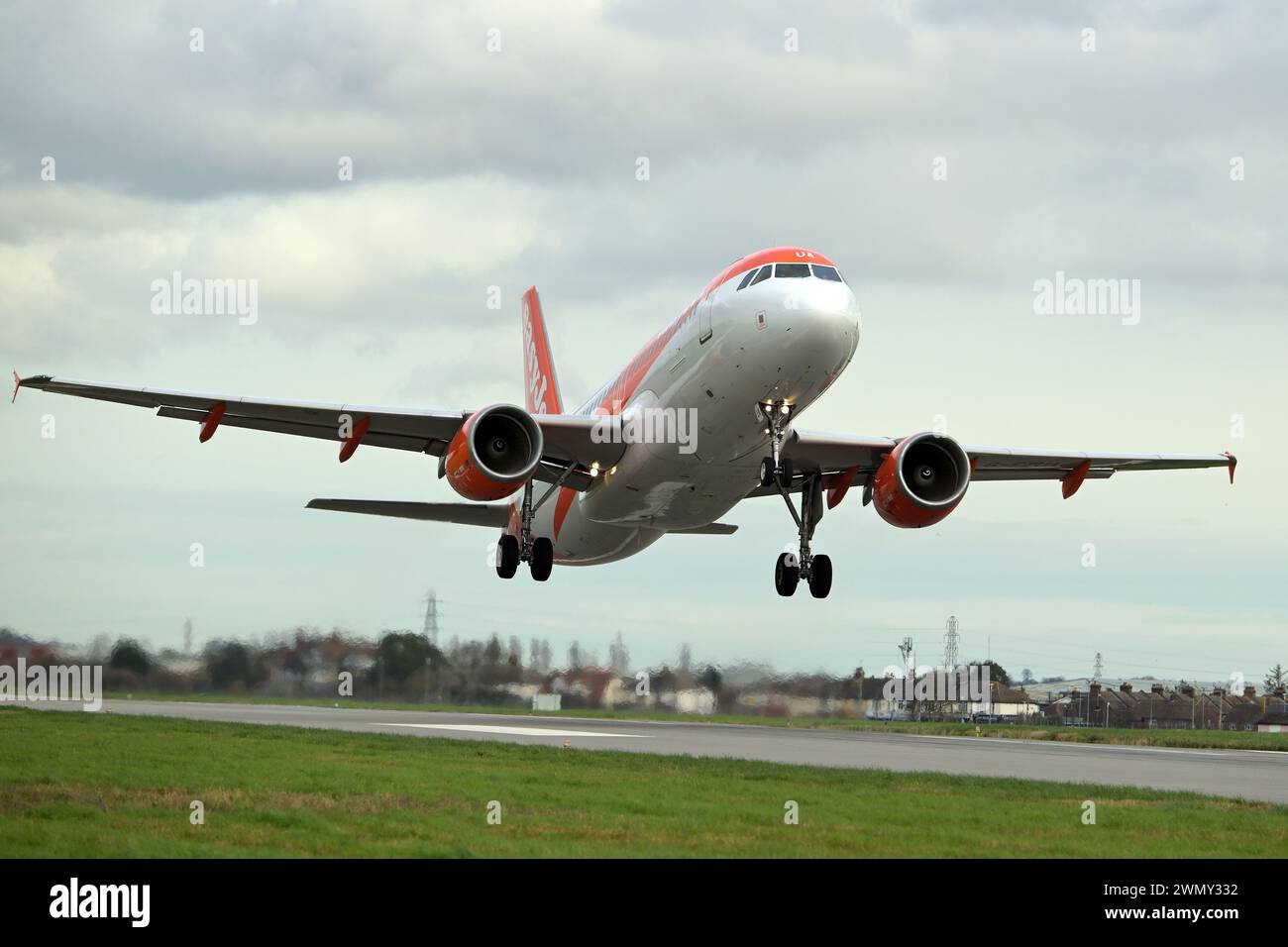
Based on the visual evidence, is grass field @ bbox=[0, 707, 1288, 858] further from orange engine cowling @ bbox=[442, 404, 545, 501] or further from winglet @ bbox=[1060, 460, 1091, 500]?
winglet @ bbox=[1060, 460, 1091, 500]

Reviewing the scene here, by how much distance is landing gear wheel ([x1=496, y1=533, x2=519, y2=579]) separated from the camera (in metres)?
37.4

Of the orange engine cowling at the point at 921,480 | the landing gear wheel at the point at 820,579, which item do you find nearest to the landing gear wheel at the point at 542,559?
the landing gear wheel at the point at 820,579

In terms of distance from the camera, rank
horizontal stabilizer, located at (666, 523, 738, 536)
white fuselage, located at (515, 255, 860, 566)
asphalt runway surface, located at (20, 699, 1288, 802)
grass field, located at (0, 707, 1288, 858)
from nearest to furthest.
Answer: grass field, located at (0, 707, 1288, 858) → asphalt runway surface, located at (20, 699, 1288, 802) → white fuselage, located at (515, 255, 860, 566) → horizontal stabilizer, located at (666, 523, 738, 536)

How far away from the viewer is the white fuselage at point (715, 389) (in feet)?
88.3

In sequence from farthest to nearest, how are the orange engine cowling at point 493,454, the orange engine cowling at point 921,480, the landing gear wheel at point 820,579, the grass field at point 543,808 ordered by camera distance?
the landing gear wheel at point 820,579, the orange engine cowling at point 921,480, the orange engine cowling at point 493,454, the grass field at point 543,808

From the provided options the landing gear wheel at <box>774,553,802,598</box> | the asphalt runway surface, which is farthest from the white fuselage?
the asphalt runway surface

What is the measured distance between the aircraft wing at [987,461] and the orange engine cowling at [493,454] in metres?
5.56

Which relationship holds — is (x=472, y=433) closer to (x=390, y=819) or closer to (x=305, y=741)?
(x=305, y=741)

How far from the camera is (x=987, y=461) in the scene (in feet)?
126

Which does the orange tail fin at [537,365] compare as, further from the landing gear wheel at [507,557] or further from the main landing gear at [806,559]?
the main landing gear at [806,559]

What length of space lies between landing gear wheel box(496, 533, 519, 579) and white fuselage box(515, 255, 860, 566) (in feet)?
6.20

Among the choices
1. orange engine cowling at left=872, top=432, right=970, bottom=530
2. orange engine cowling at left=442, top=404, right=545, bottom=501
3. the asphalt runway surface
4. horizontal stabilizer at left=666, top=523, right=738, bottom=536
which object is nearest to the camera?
the asphalt runway surface
